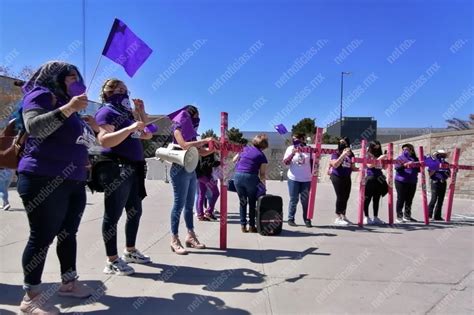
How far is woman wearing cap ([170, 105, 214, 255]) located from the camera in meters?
4.98

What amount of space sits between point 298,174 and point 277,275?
3.39 metres

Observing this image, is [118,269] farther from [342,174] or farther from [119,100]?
[342,174]

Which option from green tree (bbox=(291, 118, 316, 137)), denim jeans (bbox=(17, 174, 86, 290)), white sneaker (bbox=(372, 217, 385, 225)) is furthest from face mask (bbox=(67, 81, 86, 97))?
green tree (bbox=(291, 118, 316, 137))

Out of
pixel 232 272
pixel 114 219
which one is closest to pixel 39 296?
pixel 114 219

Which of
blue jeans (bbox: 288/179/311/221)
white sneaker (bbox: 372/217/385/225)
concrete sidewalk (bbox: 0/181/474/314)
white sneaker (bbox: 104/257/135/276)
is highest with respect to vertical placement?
blue jeans (bbox: 288/179/311/221)

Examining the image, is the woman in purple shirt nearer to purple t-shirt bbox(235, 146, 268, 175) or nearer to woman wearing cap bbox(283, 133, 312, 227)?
purple t-shirt bbox(235, 146, 268, 175)

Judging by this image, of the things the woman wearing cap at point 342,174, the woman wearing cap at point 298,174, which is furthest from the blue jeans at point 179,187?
the woman wearing cap at point 342,174

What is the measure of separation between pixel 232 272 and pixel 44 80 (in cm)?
265

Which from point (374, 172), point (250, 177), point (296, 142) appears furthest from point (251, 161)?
point (374, 172)

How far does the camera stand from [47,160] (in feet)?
10.2

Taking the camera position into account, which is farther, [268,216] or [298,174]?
[298,174]

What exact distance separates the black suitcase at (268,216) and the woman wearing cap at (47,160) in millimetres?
3798

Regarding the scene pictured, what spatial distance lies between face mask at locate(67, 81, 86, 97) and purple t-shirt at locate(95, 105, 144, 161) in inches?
22.3

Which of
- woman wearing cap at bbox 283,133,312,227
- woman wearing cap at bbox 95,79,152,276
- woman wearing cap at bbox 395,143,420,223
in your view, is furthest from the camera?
woman wearing cap at bbox 395,143,420,223
